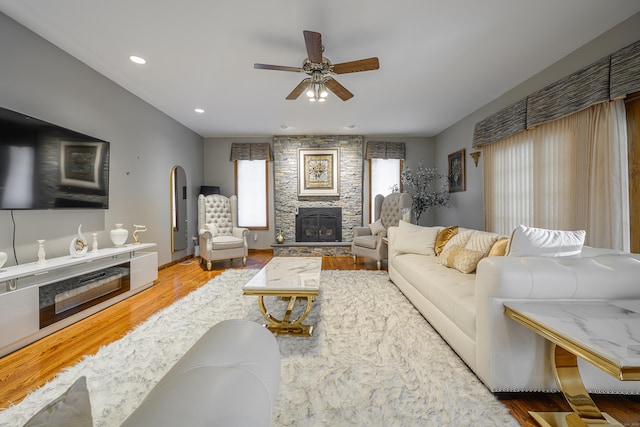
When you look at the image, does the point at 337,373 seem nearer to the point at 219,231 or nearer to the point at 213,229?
the point at 213,229

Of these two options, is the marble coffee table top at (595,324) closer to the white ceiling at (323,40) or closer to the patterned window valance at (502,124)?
the white ceiling at (323,40)

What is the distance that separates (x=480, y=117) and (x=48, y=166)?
17.7 ft

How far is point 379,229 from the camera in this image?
4.84 m

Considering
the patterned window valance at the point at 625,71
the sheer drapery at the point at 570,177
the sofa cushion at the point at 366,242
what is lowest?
the sofa cushion at the point at 366,242

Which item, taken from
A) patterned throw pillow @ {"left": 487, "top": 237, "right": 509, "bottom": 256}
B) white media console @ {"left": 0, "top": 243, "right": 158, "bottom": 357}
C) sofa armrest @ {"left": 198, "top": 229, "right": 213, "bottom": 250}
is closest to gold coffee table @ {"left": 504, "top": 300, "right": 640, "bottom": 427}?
patterned throw pillow @ {"left": 487, "top": 237, "right": 509, "bottom": 256}

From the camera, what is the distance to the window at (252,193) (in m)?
5.91

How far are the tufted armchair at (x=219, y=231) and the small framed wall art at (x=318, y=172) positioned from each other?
1580mm

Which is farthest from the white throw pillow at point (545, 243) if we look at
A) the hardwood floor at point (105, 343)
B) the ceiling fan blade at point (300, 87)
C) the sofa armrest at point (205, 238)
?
the sofa armrest at point (205, 238)

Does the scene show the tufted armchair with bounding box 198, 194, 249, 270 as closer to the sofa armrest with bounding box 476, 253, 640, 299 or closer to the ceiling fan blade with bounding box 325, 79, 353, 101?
the ceiling fan blade with bounding box 325, 79, 353, 101

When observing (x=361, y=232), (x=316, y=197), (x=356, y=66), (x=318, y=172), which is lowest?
(x=361, y=232)

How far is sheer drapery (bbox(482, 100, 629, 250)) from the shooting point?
7.44 ft

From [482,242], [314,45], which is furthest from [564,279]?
[314,45]

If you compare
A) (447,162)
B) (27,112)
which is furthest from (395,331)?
(447,162)

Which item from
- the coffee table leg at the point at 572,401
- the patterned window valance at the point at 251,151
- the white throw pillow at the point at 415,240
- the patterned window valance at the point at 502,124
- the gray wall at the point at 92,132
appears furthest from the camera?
the patterned window valance at the point at 251,151
